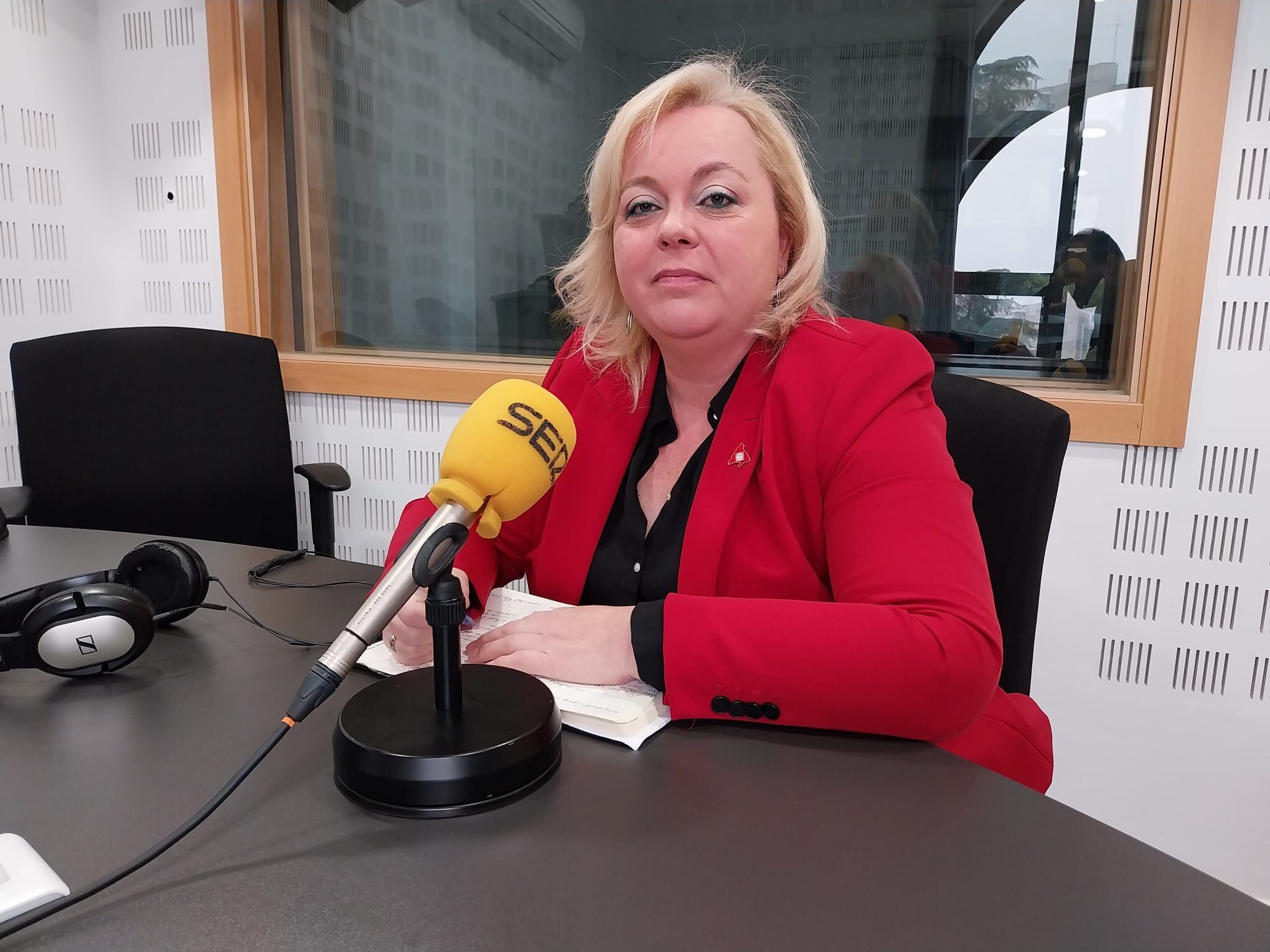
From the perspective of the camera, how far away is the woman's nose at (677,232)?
121 cm

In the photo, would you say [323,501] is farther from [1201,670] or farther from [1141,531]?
[1201,670]

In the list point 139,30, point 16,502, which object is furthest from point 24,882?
point 139,30

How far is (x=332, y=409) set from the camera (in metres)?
2.69

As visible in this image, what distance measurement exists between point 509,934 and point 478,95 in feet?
8.25

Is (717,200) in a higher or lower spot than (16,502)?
higher

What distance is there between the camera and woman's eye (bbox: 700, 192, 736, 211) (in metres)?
1.24

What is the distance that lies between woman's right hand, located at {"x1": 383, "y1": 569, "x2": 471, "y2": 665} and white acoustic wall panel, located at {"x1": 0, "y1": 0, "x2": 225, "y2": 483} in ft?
7.00

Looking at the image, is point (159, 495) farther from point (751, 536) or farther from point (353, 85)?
point (751, 536)

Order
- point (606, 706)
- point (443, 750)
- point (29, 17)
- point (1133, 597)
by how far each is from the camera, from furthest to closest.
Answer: point (29, 17) → point (1133, 597) → point (606, 706) → point (443, 750)

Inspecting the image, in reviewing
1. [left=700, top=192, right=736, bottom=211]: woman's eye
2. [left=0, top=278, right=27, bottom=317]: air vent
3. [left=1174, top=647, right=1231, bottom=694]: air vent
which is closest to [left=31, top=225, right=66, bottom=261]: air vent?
[left=0, top=278, right=27, bottom=317]: air vent

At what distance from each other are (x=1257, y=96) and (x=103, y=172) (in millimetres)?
3049

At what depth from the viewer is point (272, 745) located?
682mm

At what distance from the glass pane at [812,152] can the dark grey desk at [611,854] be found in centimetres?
167

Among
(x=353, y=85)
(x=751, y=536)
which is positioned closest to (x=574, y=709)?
(x=751, y=536)
